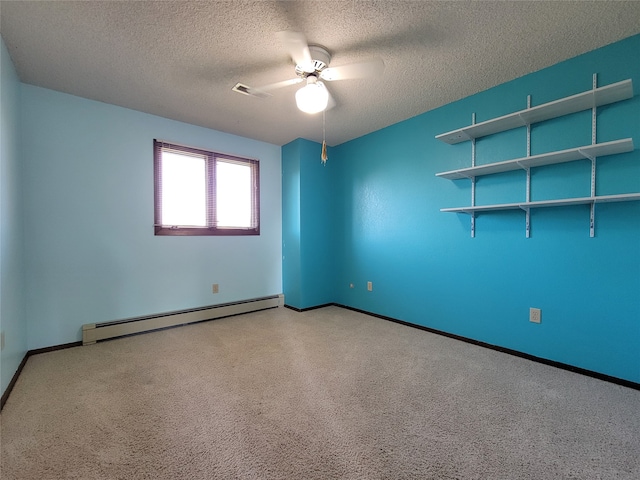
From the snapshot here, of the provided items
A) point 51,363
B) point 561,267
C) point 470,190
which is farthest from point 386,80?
point 51,363

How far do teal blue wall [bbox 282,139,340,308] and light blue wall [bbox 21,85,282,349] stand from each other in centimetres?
100

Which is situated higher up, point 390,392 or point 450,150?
point 450,150

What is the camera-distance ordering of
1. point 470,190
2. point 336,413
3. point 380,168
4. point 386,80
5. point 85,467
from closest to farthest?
1. point 85,467
2. point 336,413
3. point 386,80
4. point 470,190
5. point 380,168

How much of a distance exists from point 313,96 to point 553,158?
1.90m

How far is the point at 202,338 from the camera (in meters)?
2.93

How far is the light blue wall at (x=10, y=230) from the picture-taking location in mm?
1892

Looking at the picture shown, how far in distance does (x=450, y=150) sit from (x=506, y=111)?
569mm

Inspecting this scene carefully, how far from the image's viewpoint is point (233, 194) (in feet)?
12.6

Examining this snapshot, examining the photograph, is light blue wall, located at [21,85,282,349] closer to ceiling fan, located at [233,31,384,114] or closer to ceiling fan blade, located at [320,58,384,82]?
ceiling fan, located at [233,31,384,114]

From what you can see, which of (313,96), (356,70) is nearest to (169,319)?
(313,96)

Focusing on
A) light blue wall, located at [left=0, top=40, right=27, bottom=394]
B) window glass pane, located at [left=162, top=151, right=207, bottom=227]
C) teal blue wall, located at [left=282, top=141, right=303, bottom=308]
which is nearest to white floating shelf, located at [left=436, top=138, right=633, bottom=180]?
teal blue wall, located at [left=282, top=141, right=303, bottom=308]

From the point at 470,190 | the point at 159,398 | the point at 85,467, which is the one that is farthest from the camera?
the point at 470,190

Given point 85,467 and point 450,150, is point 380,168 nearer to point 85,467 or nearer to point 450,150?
point 450,150

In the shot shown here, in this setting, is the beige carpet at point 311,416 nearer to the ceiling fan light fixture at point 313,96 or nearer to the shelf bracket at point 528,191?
the shelf bracket at point 528,191
